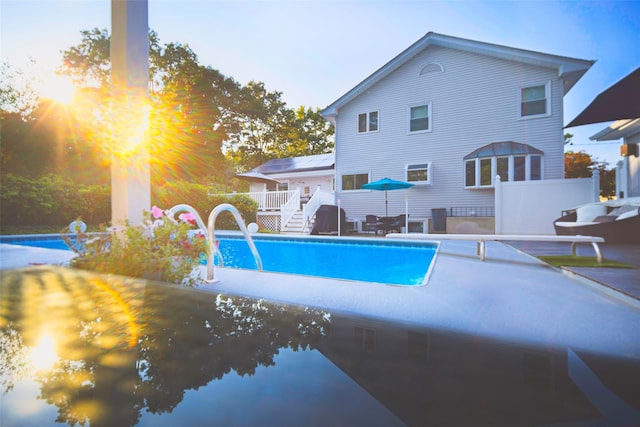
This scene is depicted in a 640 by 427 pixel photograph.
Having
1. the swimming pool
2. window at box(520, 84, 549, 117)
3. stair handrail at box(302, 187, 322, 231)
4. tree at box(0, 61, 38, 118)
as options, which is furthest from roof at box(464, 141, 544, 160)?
tree at box(0, 61, 38, 118)

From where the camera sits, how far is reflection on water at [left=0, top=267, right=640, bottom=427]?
97 cm

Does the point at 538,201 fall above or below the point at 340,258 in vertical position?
above

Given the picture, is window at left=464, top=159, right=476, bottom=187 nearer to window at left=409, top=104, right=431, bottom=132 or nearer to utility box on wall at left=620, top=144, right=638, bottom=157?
window at left=409, top=104, right=431, bottom=132

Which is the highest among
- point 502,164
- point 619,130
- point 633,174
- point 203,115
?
point 203,115

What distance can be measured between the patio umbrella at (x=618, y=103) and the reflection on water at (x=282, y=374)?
4.74 metres

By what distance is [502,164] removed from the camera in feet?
36.4

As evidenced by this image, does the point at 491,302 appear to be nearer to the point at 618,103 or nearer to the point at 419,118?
the point at 618,103

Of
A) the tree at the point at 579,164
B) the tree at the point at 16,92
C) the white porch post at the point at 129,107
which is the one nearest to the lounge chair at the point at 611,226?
the white porch post at the point at 129,107

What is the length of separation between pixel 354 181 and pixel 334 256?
7776 mm

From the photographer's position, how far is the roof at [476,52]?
402 inches

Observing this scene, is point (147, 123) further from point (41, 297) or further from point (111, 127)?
point (41, 297)

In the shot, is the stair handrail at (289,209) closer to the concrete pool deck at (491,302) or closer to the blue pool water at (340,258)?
the blue pool water at (340,258)

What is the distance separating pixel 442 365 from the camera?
1.27 m

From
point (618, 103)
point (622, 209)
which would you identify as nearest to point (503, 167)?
point (622, 209)
